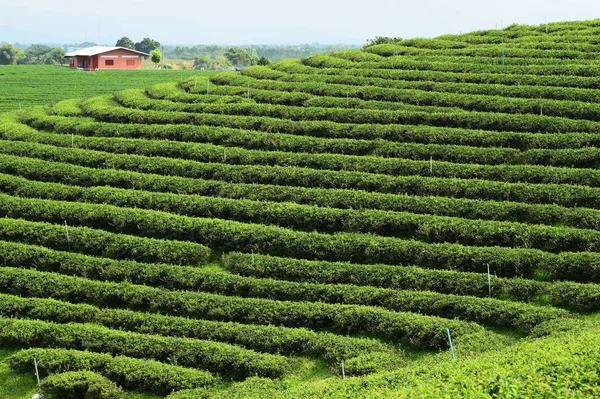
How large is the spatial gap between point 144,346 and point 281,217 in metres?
6.77

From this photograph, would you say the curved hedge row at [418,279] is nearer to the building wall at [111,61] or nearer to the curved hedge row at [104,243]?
the curved hedge row at [104,243]

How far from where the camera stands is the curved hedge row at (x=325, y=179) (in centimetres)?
2281

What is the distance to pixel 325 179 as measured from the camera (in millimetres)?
25562

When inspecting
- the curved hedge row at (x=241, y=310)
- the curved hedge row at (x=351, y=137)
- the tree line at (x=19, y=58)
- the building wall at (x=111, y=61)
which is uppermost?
the tree line at (x=19, y=58)

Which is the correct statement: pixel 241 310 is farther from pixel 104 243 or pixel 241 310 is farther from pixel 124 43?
pixel 124 43

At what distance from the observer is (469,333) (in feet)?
58.1

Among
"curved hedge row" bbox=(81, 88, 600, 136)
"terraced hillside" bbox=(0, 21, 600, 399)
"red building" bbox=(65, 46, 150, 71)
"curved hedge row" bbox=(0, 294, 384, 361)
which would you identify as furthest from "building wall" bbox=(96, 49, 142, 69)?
"curved hedge row" bbox=(0, 294, 384, 361)

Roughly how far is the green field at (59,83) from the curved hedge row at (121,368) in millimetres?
29410

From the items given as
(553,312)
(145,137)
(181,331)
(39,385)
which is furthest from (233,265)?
(145,137)

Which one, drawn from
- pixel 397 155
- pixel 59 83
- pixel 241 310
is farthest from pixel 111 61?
pixel 241 310

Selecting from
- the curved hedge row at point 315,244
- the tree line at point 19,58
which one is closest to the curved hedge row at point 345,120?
the curved hedge row at point 315,244

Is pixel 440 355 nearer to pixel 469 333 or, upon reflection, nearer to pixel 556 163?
pixel 469 333

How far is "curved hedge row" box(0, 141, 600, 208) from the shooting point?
22.8m

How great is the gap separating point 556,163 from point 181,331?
13.8 meters
